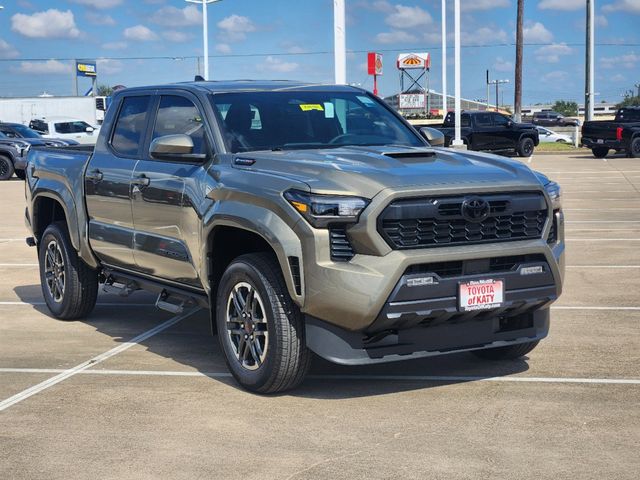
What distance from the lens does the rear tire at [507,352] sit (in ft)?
22.9

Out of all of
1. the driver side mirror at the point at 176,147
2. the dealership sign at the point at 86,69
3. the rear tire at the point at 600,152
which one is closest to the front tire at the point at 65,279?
the driver side mirror at the point at 176,147

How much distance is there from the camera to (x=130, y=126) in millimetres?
8039

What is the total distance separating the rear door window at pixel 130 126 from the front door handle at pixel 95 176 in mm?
223

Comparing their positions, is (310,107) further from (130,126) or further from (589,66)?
(589,66)

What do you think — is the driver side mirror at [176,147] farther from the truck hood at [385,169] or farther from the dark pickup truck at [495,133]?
the dark pickup truck at [495,133]

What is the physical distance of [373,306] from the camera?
5.62 meters

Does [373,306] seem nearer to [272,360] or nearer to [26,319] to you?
[272,360]

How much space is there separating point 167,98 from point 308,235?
242 cm

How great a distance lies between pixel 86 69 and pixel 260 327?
10396cm

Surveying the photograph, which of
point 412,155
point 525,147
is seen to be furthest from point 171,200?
point 525,147

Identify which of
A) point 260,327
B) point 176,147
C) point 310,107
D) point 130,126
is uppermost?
point 310,107

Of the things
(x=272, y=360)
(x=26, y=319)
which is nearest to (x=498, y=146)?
(x=26, y=319)

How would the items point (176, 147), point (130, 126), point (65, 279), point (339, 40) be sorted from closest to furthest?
point (176, 147) → point (130, 126) → point (65, 279) → point (339, 40)

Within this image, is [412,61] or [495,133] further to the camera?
[412,61]
